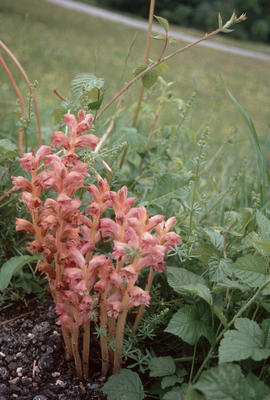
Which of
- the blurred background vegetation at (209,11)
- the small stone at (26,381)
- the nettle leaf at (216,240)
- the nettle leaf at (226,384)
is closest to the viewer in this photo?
the nettle leaf at (226,384)

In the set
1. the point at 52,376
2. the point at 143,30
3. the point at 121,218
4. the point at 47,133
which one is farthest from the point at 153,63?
the point at 143,30

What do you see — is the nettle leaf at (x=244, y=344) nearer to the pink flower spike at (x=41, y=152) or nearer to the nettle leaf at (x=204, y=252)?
the nettle leaf at (x=204, y=252)

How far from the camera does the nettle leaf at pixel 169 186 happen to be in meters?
1.51

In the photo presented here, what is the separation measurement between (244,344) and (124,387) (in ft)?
1.13

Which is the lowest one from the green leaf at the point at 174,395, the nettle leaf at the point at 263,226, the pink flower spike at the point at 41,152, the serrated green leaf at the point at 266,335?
the green leaf at the point at 174,395

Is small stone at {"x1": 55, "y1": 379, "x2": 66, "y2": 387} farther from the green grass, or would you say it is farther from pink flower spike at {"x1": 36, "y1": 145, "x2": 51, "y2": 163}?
the green grass

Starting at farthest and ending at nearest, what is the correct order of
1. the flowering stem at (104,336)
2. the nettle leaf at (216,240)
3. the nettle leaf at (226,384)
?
the nettle leaf at (216,240), the flowering stem at (104,336), the nettle leaf at (226,384)

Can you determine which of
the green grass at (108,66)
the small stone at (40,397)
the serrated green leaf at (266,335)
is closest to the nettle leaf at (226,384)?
the serrated green leaf at (266,335)

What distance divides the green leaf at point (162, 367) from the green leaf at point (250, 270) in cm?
31

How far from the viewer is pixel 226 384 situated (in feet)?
2.98

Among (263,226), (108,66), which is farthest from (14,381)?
(108,66)

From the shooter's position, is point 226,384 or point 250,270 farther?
point 250,270

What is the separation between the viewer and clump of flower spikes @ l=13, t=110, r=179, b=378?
992 millimetres

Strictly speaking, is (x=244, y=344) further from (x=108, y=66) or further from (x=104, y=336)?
(x=108, y=66)
